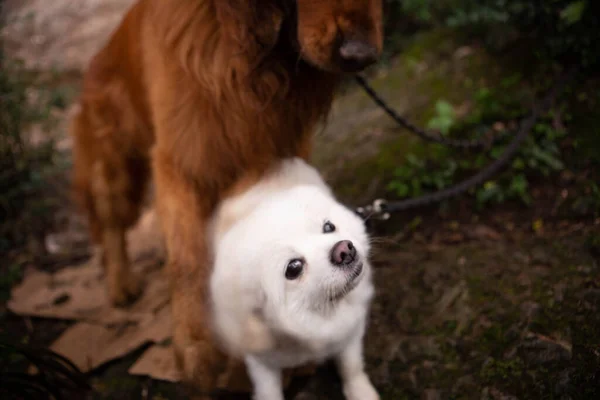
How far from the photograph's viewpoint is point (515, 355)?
1689mm

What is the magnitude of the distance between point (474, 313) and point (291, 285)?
3.04 ft

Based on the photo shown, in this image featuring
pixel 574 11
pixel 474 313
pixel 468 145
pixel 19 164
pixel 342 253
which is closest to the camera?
pixel 342 253

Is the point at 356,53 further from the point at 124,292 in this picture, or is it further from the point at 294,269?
the point at 124,292

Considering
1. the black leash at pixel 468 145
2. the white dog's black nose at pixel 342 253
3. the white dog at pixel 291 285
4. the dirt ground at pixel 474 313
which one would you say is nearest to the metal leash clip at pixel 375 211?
the black leash at pixel 468 145

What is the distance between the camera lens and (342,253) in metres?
1.31

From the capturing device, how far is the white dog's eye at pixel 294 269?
4.39 feet

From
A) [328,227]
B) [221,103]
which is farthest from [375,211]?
[221,103]

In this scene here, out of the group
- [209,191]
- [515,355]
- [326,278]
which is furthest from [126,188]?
[515,355]

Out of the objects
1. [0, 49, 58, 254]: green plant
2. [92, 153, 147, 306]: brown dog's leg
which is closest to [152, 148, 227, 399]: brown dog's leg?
[92, 153, 147, 306]: brown dog's leg

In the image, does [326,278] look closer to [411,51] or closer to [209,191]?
[209,191]

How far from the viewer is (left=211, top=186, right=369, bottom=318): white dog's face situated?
52.1 inches

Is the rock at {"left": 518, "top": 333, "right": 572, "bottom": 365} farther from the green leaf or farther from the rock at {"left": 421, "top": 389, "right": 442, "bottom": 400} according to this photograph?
the green leaf

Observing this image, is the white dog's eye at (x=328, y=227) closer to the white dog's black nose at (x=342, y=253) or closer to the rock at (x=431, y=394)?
the white dog's black nose at (x=342, y=253)

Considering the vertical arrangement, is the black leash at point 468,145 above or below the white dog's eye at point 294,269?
below
